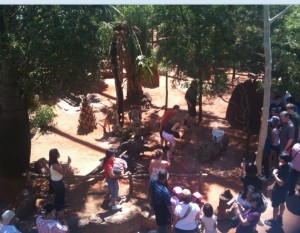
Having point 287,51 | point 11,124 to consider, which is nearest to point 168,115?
point 287,51

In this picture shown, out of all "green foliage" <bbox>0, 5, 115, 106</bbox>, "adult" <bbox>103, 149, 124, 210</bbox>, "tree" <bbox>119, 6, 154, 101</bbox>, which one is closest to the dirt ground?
"adult" <bbox>103, 149, 124, 210</bbox>

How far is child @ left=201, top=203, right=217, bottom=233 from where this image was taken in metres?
5.40

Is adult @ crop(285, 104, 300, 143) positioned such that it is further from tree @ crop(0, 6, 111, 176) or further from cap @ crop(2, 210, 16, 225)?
cap @ crop(2, 210, 16, 225)

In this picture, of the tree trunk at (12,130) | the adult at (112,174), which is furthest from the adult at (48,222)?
the tree trunk at (12,130)

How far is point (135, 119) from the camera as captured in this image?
12273mm

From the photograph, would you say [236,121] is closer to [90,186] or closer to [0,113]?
[90,186]

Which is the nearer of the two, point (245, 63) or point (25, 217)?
point (25, 217)

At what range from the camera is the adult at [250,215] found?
5.26 m

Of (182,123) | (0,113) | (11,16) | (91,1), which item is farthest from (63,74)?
(182,123)

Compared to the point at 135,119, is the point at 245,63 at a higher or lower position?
higher

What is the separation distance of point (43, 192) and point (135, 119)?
458 cm

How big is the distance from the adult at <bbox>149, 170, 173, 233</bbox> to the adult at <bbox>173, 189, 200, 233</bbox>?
20cm

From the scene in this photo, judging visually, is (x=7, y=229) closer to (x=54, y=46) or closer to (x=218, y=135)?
(x=54, y=46)

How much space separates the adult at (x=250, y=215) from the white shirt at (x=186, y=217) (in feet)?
1.95
